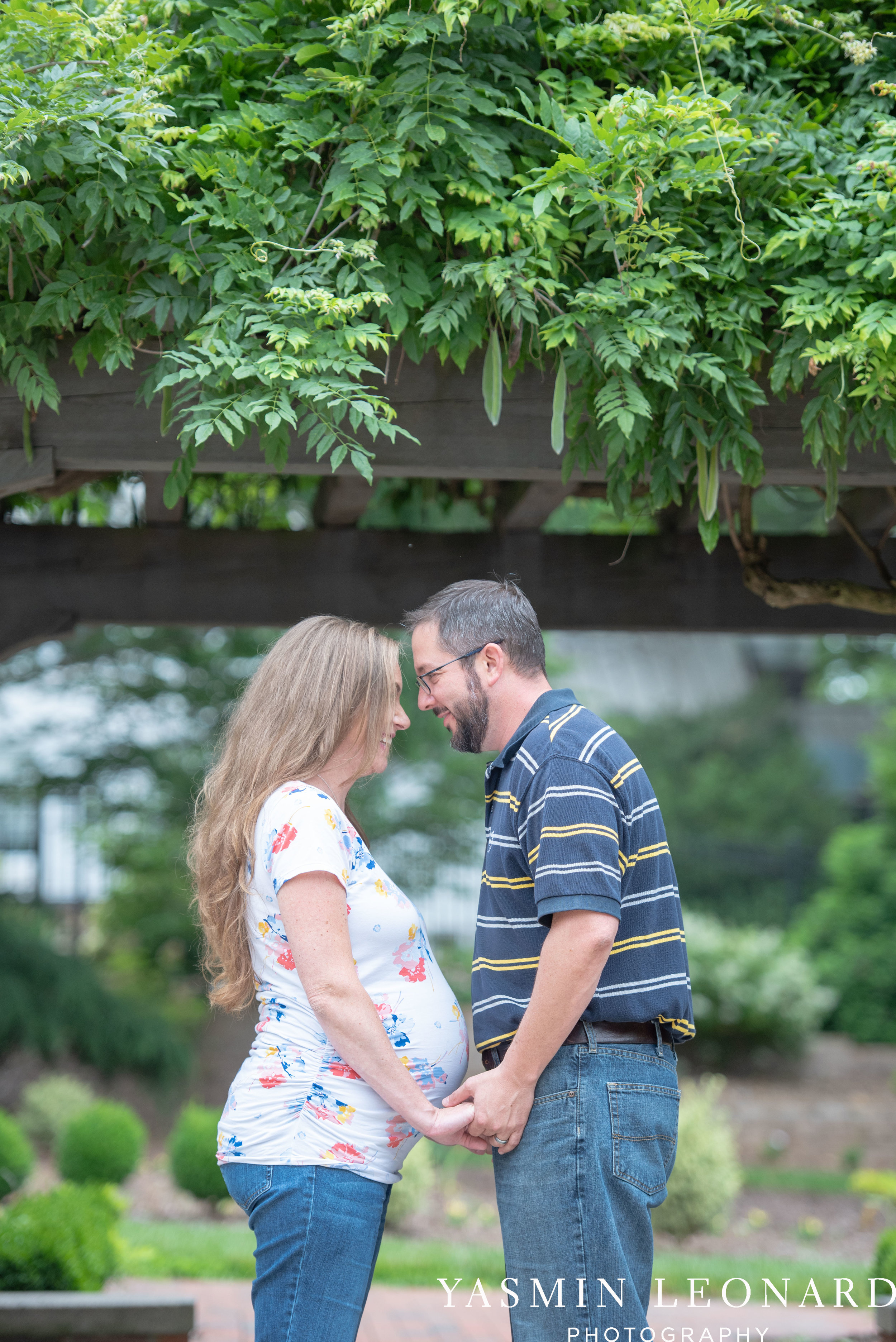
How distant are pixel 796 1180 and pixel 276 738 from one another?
7.12m

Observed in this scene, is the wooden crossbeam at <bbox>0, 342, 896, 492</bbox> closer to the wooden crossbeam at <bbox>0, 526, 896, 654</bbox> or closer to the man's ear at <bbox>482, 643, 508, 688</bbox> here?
the man's ear at <bbox>482, 643, 508, 688</bbox>

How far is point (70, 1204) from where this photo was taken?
156 inches

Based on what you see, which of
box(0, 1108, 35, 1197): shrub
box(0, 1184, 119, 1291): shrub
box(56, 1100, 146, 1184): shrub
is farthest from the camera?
box(56, 1100, 146, 1184): shrub

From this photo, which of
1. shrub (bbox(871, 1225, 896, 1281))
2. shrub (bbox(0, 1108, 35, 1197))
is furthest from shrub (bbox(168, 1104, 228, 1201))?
shrub (bbox(871, 1225, 896, 1281))

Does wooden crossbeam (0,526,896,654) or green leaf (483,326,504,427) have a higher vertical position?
green leaf (483,326,504,427)

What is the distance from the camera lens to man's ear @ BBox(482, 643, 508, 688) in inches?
75.2

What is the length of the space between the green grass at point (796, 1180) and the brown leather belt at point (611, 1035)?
647 centimetres

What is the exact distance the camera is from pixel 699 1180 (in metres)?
5.92

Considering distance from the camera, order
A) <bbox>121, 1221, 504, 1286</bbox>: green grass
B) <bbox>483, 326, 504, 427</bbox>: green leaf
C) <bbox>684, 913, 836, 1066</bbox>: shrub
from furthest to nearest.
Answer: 1. <bbox>684, 913, 836, 1066</bbox>: shrub
2. <bbox>121, 1221, 504, 1286</bbox>: green grass
3. <bbox>483, 326, 504, 427</bbox>: green leaf

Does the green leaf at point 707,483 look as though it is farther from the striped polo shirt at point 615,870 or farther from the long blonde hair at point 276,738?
the long blonde hair at point 276,738

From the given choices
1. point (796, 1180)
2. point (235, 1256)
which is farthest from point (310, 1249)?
point (796, 1180)

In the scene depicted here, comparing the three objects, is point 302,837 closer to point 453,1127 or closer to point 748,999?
point 453,1127

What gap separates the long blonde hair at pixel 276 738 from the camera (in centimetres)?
183

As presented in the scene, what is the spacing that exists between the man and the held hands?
19mm
